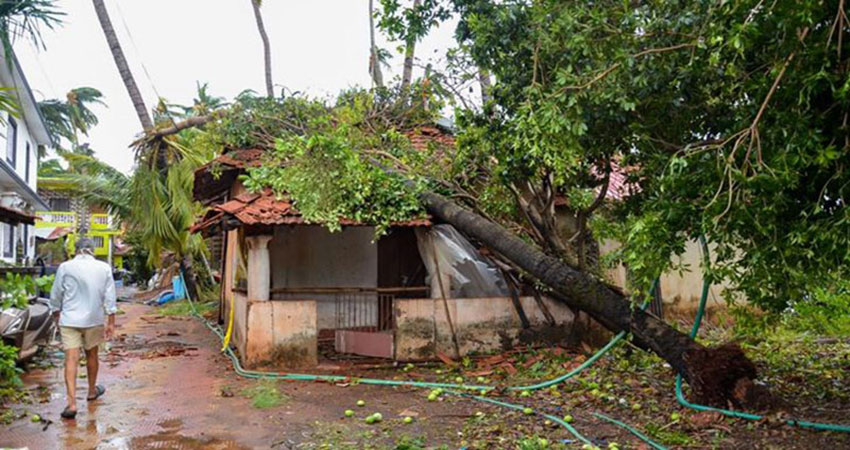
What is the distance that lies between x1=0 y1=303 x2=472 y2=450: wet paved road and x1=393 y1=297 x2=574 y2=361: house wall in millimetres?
1494

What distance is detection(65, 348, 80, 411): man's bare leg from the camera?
645 centimetres

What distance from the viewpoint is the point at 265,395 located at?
24.5ft

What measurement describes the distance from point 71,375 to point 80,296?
821 mm

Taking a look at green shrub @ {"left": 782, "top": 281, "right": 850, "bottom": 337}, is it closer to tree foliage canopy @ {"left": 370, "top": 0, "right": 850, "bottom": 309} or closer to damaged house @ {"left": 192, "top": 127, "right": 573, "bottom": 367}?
tree foliage canopy @ {"left": 370, "top": 0, "right": 850, "bottom": 309}

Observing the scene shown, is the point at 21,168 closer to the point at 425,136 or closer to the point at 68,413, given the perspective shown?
the point at 425,136

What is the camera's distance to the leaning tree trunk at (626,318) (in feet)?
19.1

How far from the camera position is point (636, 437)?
546 centimetres

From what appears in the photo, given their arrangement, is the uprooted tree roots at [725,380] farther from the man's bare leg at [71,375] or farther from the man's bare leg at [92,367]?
the man's bare leg at [92,367]

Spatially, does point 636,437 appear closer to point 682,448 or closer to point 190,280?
point 682,448

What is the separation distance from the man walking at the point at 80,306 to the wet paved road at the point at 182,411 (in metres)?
0.56

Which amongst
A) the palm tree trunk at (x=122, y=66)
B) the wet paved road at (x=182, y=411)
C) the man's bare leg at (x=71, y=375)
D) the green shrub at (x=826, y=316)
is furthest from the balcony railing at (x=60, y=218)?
the green shrub at (x=826, y=316)

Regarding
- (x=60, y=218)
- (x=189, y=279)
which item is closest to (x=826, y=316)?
(x=189, y=279)

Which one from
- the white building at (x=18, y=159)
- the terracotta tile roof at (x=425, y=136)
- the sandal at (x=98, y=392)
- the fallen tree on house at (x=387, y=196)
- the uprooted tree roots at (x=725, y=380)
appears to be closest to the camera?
the uprooted tree roots at (x=725, y=380)

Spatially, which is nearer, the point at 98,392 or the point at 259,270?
the point at 98,392
